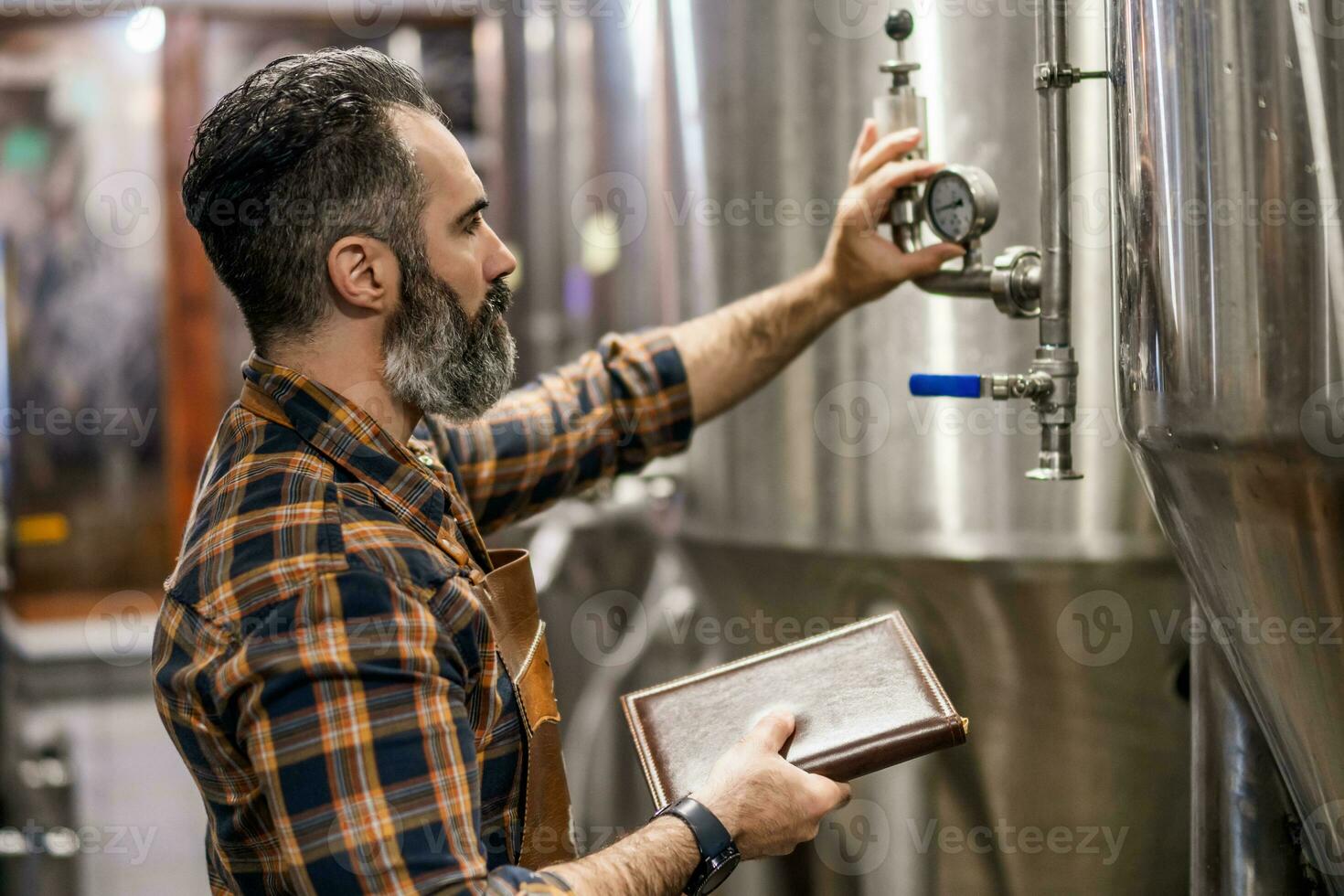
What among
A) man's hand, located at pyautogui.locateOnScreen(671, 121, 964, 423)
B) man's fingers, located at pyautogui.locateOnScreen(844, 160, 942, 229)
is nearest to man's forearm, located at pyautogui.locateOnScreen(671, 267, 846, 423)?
man's hand, located at pyautogui.locateOnScreen(671, 121, 964, 423)

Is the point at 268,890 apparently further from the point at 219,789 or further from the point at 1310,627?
the point at 1310,627

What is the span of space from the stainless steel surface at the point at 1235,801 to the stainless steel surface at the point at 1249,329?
189 mm

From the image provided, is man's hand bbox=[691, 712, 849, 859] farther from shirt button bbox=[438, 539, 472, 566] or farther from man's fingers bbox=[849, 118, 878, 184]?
man's fingers bbox=[849, 118, 878, 184]

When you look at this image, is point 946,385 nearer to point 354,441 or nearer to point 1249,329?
point 1249,329

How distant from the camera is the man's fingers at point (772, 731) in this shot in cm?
126

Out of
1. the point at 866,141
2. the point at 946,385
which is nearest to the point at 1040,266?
the point at 946,385

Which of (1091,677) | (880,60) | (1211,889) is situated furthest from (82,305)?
(1211,889)

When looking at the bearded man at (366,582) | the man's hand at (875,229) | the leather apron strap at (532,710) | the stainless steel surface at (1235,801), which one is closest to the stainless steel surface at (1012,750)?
the stainless steel surface at (1235,801)

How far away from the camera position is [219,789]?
1.20 meters

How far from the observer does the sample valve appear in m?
Result: 1.42

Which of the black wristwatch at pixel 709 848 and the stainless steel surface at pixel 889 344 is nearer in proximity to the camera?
the black wristwatch at pixel 709 848

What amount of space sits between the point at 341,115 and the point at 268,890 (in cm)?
75

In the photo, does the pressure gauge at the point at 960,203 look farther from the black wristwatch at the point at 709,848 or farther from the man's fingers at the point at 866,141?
the black wristwatch at the point at 709,848

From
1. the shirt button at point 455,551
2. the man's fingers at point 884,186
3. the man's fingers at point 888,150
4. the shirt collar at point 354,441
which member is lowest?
the shirt button at point 455,551
